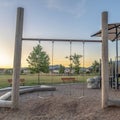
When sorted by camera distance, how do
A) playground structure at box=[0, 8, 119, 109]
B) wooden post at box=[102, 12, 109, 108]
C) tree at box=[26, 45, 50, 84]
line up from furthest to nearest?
tree at box=[26, 45, 50, 84] < playground structure at box=[0, 8, 119, 109] < wooden post at box=[102, 12, 109, 108]

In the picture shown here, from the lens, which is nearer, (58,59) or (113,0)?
(58,59)

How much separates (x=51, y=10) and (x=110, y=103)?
9.31m

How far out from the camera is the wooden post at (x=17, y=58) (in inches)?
321

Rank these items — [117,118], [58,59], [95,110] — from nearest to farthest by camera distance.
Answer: [117,118] < [95,110] < [58,59]

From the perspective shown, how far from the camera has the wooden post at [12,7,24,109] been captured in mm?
8148

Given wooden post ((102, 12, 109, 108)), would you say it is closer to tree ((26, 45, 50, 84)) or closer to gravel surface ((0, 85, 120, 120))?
gravel surface ((0, 85, 120, 120))

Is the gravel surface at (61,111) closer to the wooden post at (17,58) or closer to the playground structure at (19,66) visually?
the playground structure at (19,66)

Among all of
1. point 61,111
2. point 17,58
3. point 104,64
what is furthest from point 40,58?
point 61,111

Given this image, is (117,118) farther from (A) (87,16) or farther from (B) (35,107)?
(A) (87,16)

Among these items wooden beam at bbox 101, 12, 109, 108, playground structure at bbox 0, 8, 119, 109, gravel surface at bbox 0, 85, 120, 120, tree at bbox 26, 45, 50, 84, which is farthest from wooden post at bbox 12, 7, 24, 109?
tree at bbox 26, 45, 50, 84

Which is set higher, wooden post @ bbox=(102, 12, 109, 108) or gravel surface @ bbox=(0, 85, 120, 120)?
wooden post @ bbox=(102, 12, 109, 108)

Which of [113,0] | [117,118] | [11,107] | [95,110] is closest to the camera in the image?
[117,118]

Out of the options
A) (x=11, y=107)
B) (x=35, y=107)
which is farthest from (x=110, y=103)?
(x=11, y=107)

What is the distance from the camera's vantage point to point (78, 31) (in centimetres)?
1529
